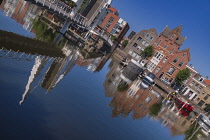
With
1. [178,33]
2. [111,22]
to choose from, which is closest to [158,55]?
[178,33]

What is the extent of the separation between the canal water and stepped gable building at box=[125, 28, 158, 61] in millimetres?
68991

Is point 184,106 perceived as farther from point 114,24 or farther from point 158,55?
point 114,24

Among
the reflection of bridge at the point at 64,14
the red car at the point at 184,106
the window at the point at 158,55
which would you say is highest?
the window at the point at 158,55

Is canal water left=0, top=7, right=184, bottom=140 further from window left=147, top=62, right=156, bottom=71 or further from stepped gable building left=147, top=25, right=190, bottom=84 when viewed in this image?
window left=147, top=62, right=156, bottom=71

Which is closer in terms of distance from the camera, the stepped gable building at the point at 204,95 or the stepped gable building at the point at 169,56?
the stepped gable building at the point at 169,56

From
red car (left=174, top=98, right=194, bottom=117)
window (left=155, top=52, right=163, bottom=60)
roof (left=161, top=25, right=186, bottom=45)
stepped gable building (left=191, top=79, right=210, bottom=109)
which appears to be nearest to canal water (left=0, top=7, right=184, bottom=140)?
red car (left=174, top=98, right=194, bottom=117)

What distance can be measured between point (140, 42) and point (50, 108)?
81730 millimetres

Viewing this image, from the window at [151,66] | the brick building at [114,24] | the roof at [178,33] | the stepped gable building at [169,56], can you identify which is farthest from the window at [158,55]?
the brick building at [114,24]

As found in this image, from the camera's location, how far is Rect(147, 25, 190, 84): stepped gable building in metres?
83.0

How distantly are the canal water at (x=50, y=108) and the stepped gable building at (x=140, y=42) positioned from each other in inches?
2716

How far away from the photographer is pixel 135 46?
305ft

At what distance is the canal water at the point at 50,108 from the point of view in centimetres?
1179

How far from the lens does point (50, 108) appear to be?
587 inches

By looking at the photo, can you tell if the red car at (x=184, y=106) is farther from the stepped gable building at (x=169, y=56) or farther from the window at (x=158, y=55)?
the window at (x=158, y=55)
